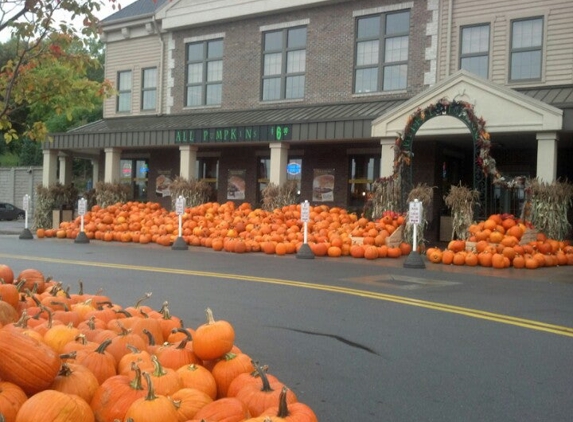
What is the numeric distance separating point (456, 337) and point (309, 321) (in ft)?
5.74

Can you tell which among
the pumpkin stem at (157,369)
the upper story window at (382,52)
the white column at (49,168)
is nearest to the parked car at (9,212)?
the white column at (49,168)

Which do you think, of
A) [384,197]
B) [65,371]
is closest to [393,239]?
[384,197]

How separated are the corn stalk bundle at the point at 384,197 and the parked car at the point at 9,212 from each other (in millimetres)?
31462

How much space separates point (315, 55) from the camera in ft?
81.6

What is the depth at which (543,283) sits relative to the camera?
1235 centimetres

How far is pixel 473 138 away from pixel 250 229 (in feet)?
22.2

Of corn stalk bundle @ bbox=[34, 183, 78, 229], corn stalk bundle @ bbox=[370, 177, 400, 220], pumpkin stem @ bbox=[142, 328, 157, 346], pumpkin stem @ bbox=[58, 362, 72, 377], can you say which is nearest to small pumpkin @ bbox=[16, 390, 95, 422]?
pumpkin stem @ bbox=[58, 362, 72, 377]

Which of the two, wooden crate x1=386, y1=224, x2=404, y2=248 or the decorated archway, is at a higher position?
the decorated archway

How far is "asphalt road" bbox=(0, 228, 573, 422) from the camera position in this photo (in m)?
5.18

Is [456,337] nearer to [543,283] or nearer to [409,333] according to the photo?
[409,333]

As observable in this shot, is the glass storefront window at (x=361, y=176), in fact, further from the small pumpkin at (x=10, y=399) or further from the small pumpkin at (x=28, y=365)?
the small pumpkin at (x=10, y=399)

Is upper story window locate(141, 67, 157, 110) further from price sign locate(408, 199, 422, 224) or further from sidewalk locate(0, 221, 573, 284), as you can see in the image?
price sign locate(408, 199, 422, 224)

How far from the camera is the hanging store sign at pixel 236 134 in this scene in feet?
72.7

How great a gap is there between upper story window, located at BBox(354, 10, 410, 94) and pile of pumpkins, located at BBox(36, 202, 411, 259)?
16.8ft
